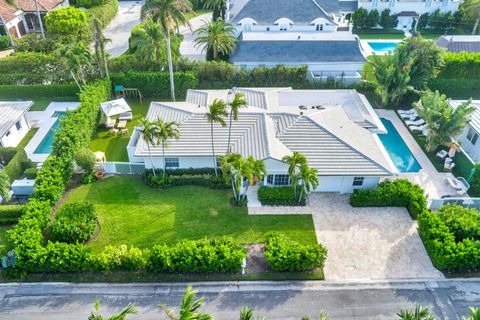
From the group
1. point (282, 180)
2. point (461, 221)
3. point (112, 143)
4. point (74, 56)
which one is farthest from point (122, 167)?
point (461, 221)

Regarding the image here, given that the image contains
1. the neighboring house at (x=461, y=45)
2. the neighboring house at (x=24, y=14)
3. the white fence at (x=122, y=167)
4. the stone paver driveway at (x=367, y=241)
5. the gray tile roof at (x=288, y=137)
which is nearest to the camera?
the stone paver driveway at (x=367, y=241)

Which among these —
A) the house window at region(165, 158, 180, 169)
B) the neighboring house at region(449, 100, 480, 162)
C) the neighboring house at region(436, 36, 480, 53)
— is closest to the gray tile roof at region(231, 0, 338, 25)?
the neighboring house at region(436, 36, 480, 53)

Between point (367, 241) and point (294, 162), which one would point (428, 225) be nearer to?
point (367, 241)

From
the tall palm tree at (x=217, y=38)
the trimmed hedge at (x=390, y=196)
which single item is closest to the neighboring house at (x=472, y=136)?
the trimmed hedge at (x=390, y=196)

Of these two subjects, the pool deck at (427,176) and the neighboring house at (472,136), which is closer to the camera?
the pool deck at (427,176)

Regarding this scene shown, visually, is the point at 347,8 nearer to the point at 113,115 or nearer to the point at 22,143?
the point at 113,115

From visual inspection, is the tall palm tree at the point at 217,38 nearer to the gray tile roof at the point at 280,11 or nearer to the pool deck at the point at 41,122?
the gray tile roof at the point at 280,11

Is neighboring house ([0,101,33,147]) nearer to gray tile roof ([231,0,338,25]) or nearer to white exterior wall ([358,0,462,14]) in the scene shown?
gray tile roof ([231,0,338,25])
